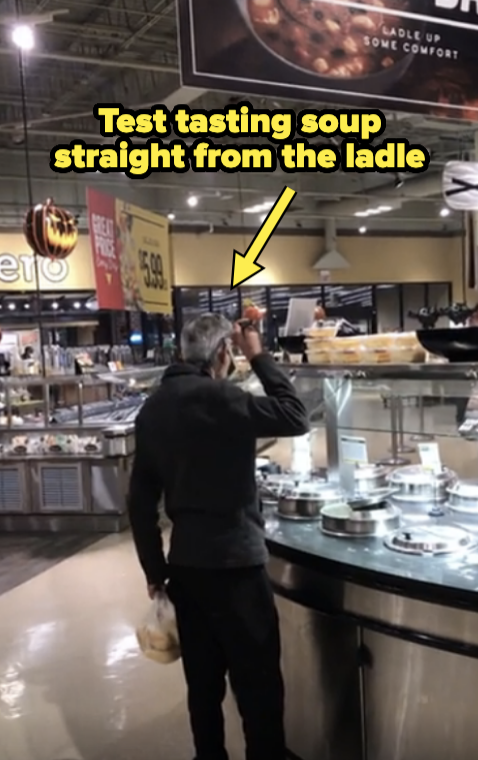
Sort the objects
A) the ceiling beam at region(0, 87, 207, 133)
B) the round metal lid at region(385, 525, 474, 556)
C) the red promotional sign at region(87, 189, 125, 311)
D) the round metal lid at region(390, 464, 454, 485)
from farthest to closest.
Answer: the ceiling beam at region(0, 87, 207, 133)
the red promotional sign at region(87, 189, 125, 311)
the round metal lid at region(390, 464, 454, 485)
the round metal lid at region(385, 525, 474, 556)

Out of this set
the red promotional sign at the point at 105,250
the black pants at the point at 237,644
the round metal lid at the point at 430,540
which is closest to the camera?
the black pants at the point at 237,644

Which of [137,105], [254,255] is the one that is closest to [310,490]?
[254,255]

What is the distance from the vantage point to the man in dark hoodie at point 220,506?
256 centimetres

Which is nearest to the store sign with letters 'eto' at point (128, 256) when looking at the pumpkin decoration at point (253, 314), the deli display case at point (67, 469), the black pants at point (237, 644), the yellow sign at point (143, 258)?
the yellow sign at point (143, 258)

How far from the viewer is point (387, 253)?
708 inches

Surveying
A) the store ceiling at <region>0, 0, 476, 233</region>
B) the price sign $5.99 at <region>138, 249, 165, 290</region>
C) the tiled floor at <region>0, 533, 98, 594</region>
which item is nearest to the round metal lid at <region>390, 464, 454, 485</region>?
the tiled floor at <region>0, 533, 98, 594</region>

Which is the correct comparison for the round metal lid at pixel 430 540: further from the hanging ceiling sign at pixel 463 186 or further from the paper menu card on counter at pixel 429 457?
the hanging ceiling sign at pixel 463 186

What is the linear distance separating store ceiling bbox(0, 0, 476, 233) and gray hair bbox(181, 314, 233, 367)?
4998mm

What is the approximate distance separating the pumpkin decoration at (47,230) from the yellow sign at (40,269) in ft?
19.5

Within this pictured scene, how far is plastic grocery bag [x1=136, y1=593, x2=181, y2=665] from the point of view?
2.82 m

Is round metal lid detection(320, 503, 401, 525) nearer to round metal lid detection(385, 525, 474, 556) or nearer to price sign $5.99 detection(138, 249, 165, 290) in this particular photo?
round metal lid detection(385, 525, 474, 556)

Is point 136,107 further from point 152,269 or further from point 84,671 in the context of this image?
point 84,671

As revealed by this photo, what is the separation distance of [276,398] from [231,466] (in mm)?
277

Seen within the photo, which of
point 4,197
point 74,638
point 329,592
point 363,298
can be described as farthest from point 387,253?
point 329,592
